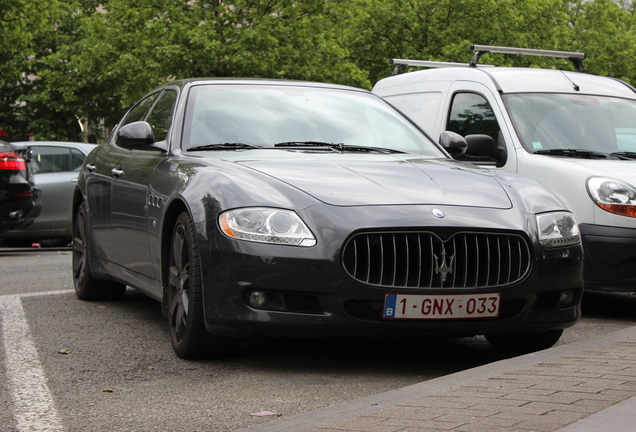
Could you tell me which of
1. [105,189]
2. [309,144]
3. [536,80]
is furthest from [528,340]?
[536,80]

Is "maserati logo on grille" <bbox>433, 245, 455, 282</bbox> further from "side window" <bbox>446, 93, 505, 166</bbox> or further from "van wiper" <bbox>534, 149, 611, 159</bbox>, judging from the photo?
"side window" <bbox>446, 93, 505, 166</bbox>

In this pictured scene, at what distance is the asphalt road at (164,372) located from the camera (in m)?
4.45

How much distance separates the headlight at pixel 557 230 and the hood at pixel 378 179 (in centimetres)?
21

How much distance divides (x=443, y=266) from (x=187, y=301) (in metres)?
1.35

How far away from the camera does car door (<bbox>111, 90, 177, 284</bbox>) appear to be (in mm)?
6496

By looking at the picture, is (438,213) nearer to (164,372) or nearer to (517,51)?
(164,372)

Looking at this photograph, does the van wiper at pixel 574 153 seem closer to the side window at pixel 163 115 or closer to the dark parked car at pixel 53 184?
the side window at pixel 163 115

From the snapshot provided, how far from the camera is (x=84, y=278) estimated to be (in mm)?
8266

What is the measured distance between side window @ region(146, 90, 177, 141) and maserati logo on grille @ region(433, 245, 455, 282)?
7.33ft

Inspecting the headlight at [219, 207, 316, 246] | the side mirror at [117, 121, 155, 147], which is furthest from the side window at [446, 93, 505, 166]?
the headlight at [219, 207, 316, 246]

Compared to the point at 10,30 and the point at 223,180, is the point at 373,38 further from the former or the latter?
the point at 223,180

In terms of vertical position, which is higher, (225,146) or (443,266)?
(225,146)

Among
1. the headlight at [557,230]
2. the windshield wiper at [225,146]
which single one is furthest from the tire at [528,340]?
the windshield wiper at [225,146]

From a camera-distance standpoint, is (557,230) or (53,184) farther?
(53,184)
